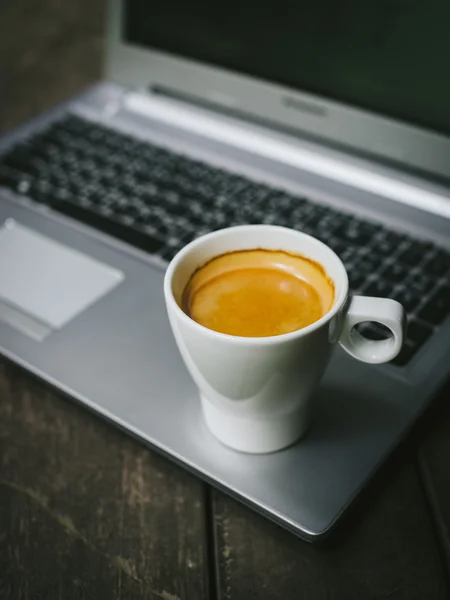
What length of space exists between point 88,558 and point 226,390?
5.0 inches

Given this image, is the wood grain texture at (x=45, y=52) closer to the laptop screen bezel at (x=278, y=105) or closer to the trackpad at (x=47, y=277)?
the laptop screen bezel at (x=278, y=105)

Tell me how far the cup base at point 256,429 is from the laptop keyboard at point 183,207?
95mm

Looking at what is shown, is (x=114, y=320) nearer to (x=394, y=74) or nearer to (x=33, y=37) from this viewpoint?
(x=394, y=74)

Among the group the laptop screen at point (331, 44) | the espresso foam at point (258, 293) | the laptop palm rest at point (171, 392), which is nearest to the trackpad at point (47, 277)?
the laptop palm rest at point (171, 392)

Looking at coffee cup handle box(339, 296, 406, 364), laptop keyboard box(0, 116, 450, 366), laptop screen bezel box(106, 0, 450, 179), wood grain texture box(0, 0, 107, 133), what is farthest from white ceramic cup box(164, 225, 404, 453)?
wood grain texture box(0, 0, 107, 133)

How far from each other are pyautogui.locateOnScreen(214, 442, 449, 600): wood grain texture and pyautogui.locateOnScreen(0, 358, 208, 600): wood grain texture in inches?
0.8

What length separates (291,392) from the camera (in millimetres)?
419

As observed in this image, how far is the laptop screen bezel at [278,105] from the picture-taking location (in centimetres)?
64

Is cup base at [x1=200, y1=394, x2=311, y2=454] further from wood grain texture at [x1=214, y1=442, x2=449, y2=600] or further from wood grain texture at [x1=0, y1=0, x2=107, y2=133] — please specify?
wood grain texture at [x1=0, y1=0, x2=107, y2=133]

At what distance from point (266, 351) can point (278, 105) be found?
383 mm

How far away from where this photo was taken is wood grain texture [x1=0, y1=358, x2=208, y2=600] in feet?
1.37

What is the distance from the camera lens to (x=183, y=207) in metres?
0.65

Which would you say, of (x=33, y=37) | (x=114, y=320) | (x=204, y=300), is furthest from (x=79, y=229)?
(x=33, y=37)

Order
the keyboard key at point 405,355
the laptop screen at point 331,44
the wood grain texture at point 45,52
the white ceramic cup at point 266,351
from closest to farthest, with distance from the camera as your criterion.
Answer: the white ceramic cup at point 266,351
the keyboard key at point 405,355
the laptop screen at point 331,44
the wood grain texture at point 45,52
